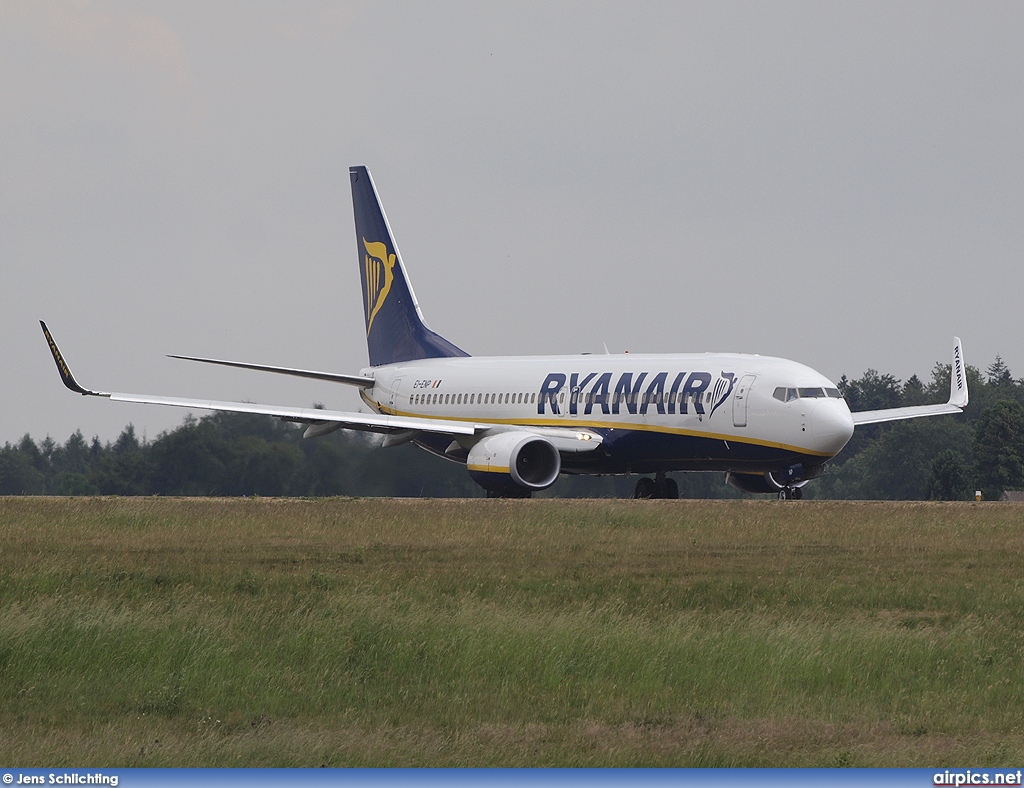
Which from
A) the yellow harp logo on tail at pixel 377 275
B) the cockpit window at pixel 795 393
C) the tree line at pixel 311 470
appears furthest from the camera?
the yellow harp logo on tail at pixel 377 275

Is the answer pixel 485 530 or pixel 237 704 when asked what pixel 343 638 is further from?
pixel 485 530

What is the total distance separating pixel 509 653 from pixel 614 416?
77.3 ft

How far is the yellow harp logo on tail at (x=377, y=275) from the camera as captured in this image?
5112 cm

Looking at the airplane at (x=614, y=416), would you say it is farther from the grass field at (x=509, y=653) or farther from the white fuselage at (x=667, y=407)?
the grass field at (x=509, y=653)

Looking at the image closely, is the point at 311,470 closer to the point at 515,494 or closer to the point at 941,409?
the point at 515,494

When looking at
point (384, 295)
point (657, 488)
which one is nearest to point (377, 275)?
point (384, 295)

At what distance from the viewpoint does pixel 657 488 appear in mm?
40625

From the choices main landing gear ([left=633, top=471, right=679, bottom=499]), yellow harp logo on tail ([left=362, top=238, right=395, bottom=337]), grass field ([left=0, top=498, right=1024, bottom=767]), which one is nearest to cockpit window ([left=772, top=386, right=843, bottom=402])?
main landing gear ([left=633, top=471, right=679, bottom=499])

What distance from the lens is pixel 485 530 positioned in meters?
26.7

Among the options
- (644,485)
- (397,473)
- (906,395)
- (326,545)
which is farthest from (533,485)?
Answer: (906,395)

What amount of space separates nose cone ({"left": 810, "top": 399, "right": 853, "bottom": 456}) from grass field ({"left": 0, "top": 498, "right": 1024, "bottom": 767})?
9.96 m

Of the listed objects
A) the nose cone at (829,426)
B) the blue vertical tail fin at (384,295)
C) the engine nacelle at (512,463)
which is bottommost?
the engine nacelle at (512,463)

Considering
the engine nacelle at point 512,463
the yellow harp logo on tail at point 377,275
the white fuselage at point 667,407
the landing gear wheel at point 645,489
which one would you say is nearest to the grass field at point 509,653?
the white fuselage at point 667,407

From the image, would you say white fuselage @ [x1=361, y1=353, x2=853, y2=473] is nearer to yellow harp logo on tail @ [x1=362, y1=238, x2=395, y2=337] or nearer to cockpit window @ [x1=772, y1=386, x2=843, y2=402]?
cockpit window @ [x1=772, y1=386, x2=843, y2=402]
